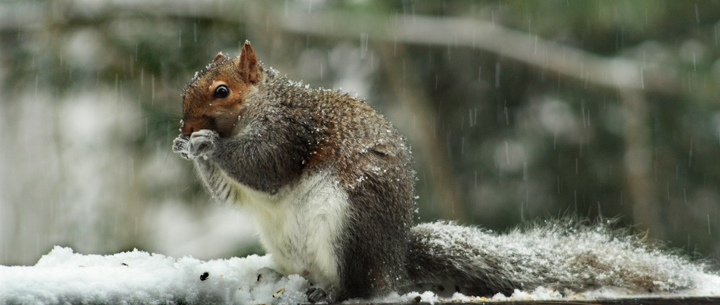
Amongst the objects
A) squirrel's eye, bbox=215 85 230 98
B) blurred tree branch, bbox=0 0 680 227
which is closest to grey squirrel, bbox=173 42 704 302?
squirrel's eye, bbox=215 85 230 98

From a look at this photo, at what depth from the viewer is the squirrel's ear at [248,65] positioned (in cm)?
177

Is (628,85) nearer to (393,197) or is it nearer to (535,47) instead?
(535,47)

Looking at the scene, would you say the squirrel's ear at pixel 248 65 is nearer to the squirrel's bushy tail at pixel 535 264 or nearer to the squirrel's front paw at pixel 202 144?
the squirrel's front paw at pixel 202 144

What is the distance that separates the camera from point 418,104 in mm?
4633

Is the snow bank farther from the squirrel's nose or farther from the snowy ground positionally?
the squirrel's nose

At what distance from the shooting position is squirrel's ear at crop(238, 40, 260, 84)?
1.77 meters

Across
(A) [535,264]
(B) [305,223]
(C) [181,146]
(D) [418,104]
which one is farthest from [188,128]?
(D) [418,104]

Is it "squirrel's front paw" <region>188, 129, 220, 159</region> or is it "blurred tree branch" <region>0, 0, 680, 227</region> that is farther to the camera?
"blurred tree branch" <region>0, 0, 680, 227</region>

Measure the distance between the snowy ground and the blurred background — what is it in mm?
1774

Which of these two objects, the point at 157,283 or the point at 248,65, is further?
the point at 248,65

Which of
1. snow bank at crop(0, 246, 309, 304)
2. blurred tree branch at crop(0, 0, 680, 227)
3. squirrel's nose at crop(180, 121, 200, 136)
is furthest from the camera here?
blurred tree branch at crop(0, 0, 680, 227)

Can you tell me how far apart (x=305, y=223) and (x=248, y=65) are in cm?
53

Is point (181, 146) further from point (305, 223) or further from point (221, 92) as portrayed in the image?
point (305, 223)

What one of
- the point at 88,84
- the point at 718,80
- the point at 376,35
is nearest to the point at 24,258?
the point at 88,84
